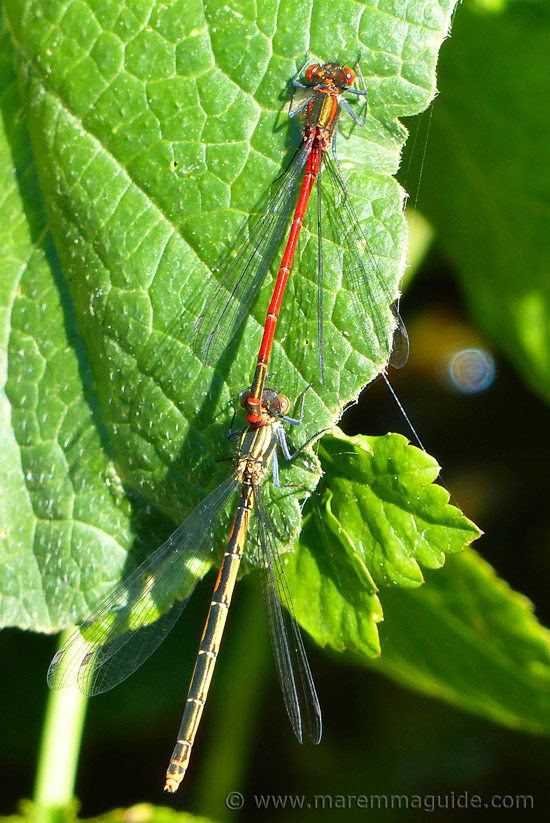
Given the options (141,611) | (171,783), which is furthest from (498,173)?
(171,783)

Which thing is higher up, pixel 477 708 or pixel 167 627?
pixel 477 708

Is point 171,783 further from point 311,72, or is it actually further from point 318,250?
point 311,72

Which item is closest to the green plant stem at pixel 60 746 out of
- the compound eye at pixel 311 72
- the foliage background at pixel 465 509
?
the foliage background at pixel 465 509

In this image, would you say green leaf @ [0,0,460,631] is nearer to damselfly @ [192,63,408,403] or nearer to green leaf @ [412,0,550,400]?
damselfly @ [192,63,408,403]

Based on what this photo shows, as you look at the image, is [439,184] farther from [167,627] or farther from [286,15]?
[167,627]

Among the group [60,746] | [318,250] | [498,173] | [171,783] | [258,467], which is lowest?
[60,746]

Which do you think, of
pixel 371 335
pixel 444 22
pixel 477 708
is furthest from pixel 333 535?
pixel 444 22
